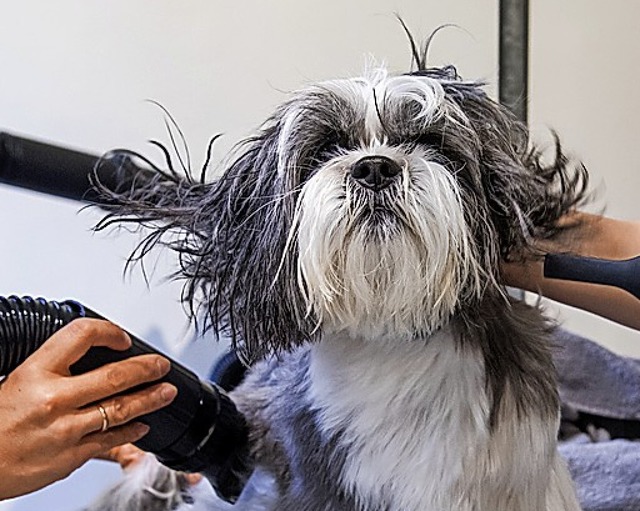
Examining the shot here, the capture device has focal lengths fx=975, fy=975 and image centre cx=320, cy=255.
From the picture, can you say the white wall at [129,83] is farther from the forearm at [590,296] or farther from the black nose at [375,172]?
the black nose at [375,172]

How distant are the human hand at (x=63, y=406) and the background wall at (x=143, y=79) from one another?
550 mm

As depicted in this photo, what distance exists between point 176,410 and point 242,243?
21cm

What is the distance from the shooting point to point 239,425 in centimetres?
103

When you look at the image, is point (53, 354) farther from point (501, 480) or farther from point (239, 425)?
point (501, 480)

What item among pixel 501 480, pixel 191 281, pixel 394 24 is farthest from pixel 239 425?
pixel 394 24

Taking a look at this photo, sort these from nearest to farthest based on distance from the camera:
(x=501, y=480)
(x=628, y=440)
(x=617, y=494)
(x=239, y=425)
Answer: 1. (x=501, y=480)
2. (x=239, y=425)
3. (x=617, y=494)
4. (x=628, y=440)

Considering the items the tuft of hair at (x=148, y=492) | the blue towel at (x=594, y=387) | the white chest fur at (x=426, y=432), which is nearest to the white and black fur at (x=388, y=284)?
the white chest fur at (x=426, y=432)

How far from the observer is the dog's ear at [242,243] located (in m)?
0.83

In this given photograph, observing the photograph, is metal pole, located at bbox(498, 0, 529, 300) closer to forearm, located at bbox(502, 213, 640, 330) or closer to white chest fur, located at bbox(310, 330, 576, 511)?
forearm, located at bbox(502, 213, 640, 330)

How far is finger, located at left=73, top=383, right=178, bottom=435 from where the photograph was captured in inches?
34.2

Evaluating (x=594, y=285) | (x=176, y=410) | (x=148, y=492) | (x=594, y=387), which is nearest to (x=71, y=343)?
(x=176, y=410)

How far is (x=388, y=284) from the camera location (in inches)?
31.3

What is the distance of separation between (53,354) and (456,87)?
1.40ft

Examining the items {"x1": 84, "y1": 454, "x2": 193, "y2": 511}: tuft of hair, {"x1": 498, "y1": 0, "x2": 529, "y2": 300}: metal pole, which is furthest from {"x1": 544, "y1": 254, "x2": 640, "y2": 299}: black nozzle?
{"x1": 498, "y1": 0, "x2": 529, "y2": 300}: metal pole
